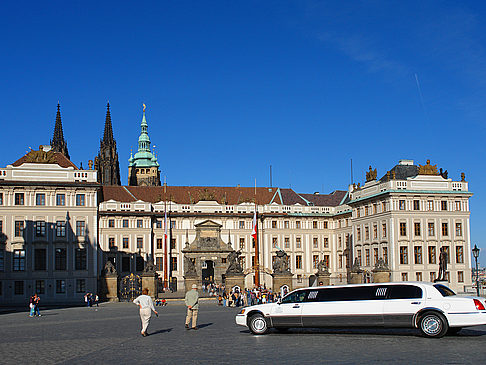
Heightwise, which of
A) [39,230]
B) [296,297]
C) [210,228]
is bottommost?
[296,297]

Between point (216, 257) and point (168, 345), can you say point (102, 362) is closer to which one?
point (168, 345)

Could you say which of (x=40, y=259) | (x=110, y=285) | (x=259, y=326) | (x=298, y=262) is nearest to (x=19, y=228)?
(x=40, y=259)

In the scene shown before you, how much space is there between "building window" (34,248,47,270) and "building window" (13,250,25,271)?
1.06 metres

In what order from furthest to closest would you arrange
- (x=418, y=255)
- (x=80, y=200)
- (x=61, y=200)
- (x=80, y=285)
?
(x=418, y=255) → (x=80, y=200) → (x=61, y=200) → (x=80, y=285)

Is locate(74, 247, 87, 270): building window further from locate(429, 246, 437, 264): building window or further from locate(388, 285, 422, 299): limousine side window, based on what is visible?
locate(388, 285, 422, 299): limousine side window

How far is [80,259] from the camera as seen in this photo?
60875 mm

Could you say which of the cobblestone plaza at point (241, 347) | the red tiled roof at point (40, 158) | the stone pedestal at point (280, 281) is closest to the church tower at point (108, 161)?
the red tiled roof at point (40, 158)

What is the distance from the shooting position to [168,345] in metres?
18.3

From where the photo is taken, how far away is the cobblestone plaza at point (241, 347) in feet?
49.6

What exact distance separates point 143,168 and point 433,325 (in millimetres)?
125940

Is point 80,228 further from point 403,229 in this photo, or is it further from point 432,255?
point 432,255

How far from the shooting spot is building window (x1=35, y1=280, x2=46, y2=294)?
59375 mm

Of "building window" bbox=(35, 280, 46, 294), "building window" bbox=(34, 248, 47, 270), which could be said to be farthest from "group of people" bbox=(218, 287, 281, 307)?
"building window" bbox=(34, 248, 47, 270)

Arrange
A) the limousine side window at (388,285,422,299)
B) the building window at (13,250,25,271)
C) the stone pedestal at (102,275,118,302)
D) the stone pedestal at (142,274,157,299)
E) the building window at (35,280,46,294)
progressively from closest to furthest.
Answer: the limousine side window at (388,285,422,299)
the stone pedestal at (142,274,157,299)
the stone pedestal at (102,275,118,302)
the building window at (35,280,46,294)
the building window at (13,250,25,271)
